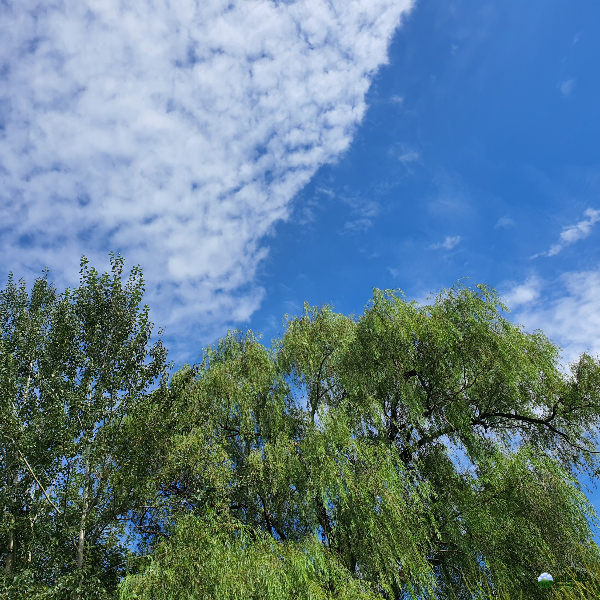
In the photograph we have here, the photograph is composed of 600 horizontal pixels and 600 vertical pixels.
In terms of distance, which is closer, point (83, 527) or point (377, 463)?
point (83, 527)

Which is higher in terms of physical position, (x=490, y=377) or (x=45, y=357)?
(x=45, y=357)

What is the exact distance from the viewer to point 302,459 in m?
9.75

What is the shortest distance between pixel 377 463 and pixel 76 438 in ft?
23.5

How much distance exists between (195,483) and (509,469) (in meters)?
7.34

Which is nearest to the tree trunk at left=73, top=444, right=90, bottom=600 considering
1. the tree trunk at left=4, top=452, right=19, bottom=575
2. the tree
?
the tree

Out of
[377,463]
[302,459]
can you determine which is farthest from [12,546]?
[377,463]

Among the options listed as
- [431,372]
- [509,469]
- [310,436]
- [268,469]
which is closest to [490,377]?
[431,372]

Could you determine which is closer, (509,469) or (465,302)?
(509,469)

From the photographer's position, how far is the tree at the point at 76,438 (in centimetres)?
872

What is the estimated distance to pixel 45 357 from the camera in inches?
455

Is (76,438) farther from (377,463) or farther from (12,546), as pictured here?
(377,463)

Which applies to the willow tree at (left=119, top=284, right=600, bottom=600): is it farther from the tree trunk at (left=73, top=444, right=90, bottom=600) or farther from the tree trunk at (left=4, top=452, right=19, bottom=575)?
the tree trunk at (left=4, top=452, right=19, bottom=575)

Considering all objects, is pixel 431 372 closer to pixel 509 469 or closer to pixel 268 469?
pixel 509 469

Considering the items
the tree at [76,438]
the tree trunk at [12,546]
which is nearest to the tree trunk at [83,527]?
the tree at [76,438]
